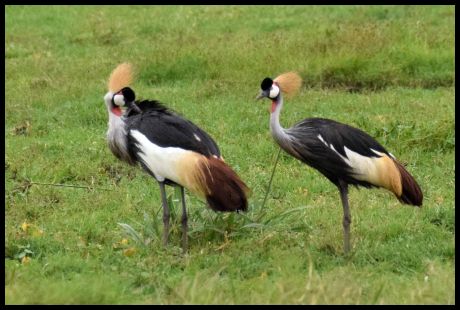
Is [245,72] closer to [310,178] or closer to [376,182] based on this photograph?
[310,178]

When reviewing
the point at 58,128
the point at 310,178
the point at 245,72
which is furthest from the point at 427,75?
the point at 58,128

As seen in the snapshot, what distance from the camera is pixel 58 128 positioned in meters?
9.81

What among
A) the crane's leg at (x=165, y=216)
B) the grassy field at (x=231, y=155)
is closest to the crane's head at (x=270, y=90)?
the grassy field at (x=231, y=155)

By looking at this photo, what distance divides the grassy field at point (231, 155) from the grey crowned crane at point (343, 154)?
1.36 feet

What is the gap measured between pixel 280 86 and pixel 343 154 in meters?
0.65

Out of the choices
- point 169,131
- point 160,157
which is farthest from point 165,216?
point 169,131

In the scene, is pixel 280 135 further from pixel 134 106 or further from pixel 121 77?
pixel 121 77

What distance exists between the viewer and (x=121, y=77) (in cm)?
662

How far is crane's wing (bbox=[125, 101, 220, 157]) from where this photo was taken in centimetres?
634

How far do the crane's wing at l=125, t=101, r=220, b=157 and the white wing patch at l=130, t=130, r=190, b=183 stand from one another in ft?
0.11

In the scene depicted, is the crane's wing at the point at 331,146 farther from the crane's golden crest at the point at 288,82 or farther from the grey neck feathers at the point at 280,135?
the crane's golden crest at the point at 288,82

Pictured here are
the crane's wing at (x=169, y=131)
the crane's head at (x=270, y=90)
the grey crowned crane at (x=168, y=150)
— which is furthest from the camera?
the crane's head at (x=270, y=90)

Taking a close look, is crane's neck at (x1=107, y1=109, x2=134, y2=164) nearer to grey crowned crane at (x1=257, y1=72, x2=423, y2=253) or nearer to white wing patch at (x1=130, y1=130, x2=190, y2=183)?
white wing patch at (x1=130, y1=130, x2=190, y2=183)

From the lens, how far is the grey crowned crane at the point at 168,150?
20.5 feet
